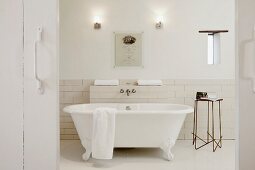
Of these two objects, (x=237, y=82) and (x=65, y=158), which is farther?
(x=65, y=158)

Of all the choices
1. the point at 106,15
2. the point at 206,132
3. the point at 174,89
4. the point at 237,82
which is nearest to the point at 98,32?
the point at 106,15

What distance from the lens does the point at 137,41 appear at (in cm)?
548

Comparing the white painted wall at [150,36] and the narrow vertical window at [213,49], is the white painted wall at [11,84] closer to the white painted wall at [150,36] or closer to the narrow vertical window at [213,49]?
the white painted wall at [150,36]

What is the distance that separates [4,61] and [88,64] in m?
3.11

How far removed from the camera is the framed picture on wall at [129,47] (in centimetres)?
548

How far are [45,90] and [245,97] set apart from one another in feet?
5.20

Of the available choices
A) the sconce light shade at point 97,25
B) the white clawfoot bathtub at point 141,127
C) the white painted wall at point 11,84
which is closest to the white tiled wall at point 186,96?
the sconce light shade at point 97,25

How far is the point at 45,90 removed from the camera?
2.43 m

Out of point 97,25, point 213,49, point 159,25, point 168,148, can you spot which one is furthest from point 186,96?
point 97,25

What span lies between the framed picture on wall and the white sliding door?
3.11m

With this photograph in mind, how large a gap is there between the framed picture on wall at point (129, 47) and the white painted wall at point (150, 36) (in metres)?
0.09

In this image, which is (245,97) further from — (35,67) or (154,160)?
(154,160)

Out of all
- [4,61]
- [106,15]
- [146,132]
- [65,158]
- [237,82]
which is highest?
[106,15]

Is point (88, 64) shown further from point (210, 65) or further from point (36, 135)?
point (36, 135)
